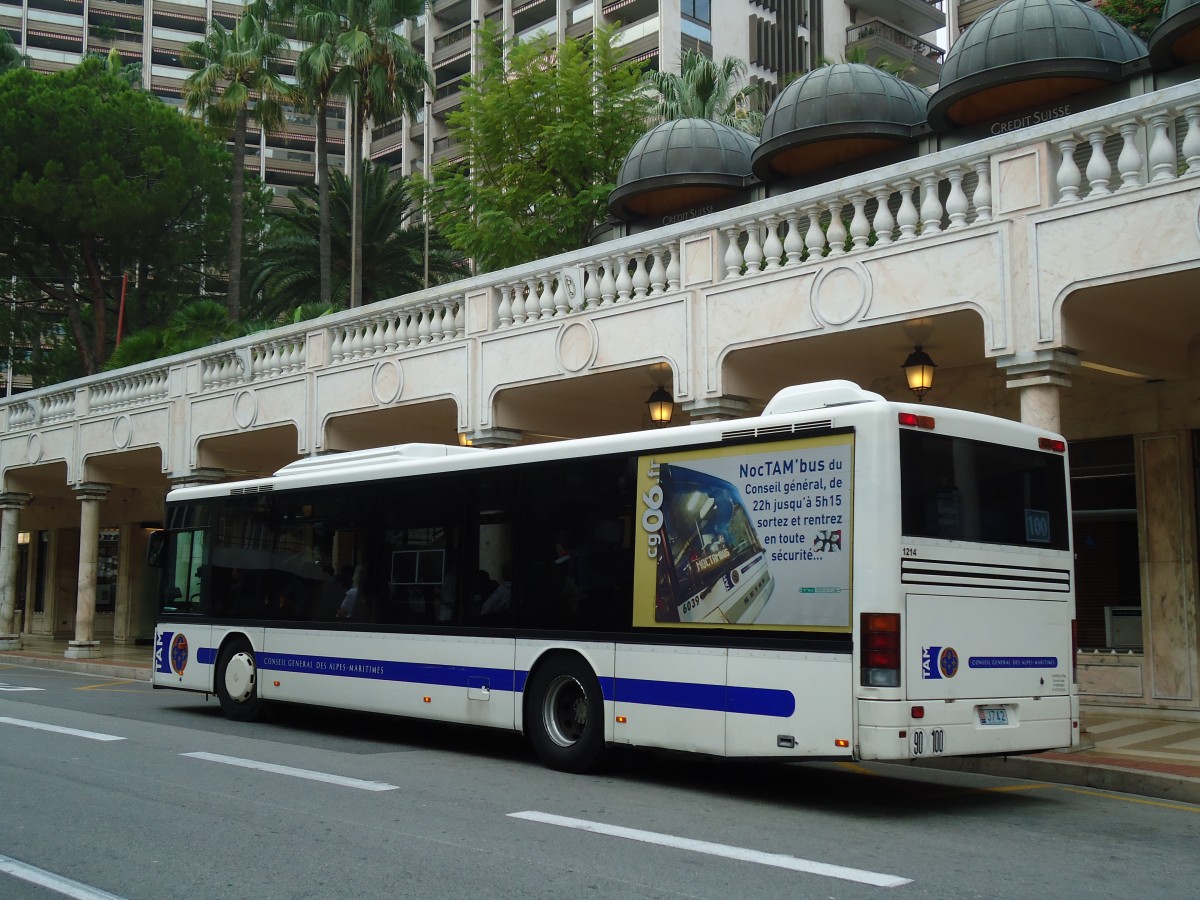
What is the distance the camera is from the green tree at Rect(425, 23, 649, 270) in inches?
1131

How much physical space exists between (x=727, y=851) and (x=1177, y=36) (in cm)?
1243

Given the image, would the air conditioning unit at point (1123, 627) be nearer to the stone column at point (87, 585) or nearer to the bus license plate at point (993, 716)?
the bus license plate at point (993, 716)

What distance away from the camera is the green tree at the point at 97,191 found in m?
37.0

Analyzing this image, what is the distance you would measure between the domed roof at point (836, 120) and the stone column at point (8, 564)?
21208mm

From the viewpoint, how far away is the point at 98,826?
24.4 feet

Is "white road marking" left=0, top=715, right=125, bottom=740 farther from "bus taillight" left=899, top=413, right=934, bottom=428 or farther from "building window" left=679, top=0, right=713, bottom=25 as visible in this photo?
"building window" left=679, top=0, right=713, bottom=25

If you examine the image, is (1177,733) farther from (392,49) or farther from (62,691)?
(392,49)

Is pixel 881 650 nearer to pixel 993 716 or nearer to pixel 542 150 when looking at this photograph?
pixel 993 716

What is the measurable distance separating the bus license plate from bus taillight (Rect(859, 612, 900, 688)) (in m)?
0.94

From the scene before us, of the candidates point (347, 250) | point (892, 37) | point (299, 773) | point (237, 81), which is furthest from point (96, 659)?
point (892, 37)

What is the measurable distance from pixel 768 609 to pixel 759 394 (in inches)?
249

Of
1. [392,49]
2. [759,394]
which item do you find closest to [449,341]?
[759,394]

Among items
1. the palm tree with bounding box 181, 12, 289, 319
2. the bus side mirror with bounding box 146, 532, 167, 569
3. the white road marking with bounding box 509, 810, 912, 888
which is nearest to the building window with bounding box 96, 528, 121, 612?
the palm tree with bounding box 181, 12, 289, 319

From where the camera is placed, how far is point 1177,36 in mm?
14914
